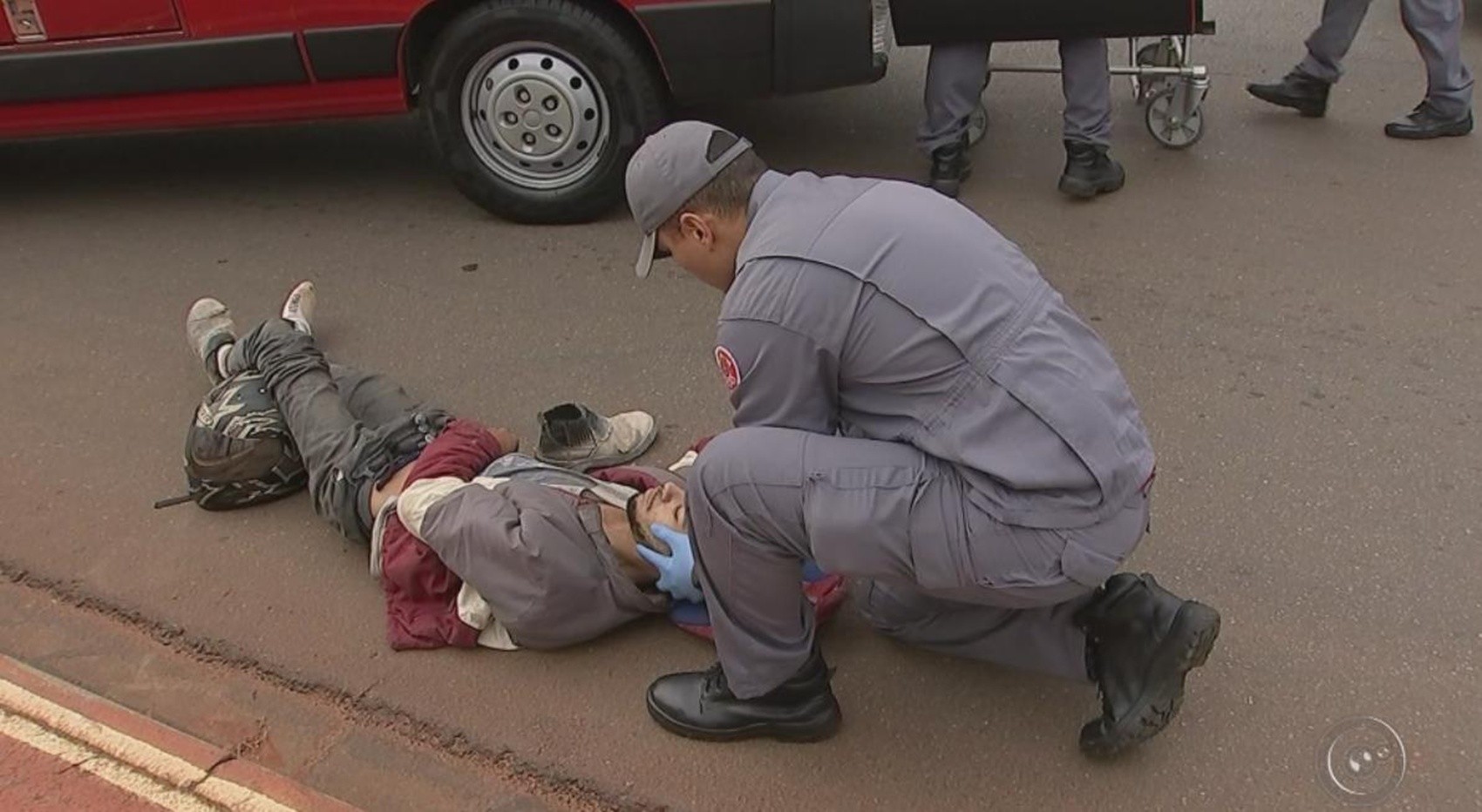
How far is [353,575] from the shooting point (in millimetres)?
2930

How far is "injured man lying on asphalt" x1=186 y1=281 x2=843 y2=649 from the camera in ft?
8.43

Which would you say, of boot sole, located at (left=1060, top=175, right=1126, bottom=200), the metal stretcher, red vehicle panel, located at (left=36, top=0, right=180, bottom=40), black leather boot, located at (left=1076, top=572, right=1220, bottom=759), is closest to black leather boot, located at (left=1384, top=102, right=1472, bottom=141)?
the metal stretcher

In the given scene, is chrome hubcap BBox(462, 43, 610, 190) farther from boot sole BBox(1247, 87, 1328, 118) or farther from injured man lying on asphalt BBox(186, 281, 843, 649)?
boot sole BBox(1247, 87, 1328, 118)

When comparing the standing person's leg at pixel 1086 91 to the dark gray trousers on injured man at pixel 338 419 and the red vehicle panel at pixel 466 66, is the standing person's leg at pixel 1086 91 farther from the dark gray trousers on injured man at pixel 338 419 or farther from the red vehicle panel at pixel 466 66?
the dark gray trousers on injured man at pixel 338 419

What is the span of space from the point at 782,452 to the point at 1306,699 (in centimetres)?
122

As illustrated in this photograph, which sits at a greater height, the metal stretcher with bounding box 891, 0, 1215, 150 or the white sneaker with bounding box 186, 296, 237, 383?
the metal stretcher with bounding box 891, 0, 1215, 150

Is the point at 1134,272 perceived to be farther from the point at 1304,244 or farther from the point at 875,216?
the point at 875,216

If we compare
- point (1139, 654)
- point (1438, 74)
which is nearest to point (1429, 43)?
point (1438, 74)

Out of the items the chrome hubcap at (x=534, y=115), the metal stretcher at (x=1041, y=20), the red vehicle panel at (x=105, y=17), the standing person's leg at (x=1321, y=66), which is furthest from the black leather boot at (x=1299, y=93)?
the red vehicle panel at (x=105, y=17)

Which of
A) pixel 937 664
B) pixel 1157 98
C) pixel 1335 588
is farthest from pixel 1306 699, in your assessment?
pixel 1157 98

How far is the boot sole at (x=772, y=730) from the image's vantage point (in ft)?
7.94

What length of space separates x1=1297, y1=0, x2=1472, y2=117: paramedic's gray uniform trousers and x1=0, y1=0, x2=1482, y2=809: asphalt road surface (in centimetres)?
22

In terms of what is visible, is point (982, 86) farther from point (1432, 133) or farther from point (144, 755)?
point (144, 755)

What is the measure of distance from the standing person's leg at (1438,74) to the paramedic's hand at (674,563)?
3.63 metres
